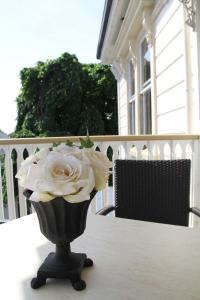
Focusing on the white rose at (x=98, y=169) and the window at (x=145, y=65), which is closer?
the white rose at (x=98, y=169)

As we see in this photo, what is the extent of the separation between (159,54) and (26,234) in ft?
8.99

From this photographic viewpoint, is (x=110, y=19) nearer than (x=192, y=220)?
No

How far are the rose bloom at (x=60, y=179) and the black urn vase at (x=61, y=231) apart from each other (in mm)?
43

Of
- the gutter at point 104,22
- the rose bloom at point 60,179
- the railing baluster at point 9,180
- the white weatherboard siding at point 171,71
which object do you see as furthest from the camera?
the gutter at point 104,22

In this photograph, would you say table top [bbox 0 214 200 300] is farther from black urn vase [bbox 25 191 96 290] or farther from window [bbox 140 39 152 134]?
window [bbox 140 39 152 134]

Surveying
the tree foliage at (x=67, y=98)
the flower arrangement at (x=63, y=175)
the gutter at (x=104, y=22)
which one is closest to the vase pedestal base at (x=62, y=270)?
the flower arrangement at (x=63, y=175)

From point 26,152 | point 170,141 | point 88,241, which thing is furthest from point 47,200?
point 26,152

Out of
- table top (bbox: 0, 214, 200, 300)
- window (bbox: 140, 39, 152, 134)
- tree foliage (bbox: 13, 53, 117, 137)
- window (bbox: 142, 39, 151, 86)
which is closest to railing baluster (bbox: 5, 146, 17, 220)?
table top (bbox: 0, 214, 200, 300)

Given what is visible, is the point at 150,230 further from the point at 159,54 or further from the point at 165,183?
the point at 159,54

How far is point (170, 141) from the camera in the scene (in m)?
2.50

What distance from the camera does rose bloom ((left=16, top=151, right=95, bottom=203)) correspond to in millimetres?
669

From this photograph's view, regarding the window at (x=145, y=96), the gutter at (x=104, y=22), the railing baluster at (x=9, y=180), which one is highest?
the gutter at (x=104, y=22)

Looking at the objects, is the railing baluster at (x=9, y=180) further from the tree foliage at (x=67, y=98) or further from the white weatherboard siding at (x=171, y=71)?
the tree foliage at (x=67, y=98)

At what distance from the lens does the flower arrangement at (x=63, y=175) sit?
2.20 feet
